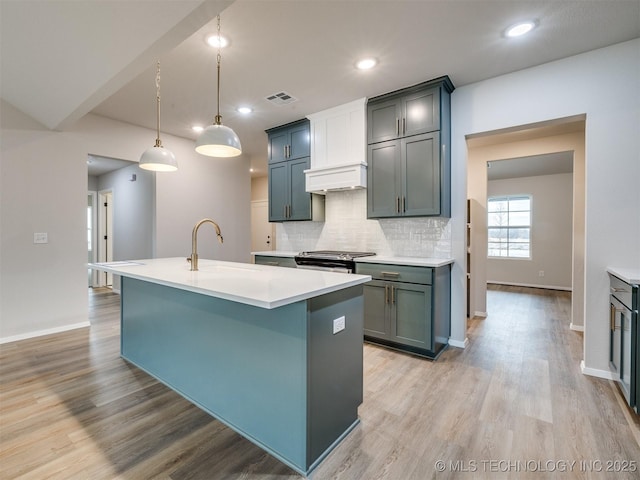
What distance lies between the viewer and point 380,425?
1876mm

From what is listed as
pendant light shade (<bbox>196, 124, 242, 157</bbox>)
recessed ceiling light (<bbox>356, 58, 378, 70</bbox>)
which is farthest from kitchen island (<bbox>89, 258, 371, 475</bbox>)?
recessed ceiling light (<bbox>356, 58, 378, 70</bbox>)

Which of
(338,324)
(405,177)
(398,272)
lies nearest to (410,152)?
(405,177)

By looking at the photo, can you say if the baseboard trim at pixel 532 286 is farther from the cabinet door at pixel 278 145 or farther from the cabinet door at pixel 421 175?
the cabinet door at pixel 278 145

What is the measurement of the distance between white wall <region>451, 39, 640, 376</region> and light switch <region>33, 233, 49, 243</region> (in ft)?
17.2

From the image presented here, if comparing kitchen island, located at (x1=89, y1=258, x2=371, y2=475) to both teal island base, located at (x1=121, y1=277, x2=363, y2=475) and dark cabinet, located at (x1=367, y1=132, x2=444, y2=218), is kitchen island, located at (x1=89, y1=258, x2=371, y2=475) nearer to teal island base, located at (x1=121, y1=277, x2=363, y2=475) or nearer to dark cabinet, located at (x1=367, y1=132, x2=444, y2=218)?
teal island base, located at (x1=121, y1=277, x2=363, y2=475)

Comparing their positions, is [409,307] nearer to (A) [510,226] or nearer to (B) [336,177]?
(B) [336,177]

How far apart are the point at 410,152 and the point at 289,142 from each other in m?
1.80

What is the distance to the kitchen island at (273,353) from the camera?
149 centimetres

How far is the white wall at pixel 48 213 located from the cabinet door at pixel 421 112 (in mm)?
3474

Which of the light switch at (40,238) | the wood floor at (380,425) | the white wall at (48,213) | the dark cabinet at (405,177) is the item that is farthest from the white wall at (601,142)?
the light switch at (40,238)

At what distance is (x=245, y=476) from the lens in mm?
1485

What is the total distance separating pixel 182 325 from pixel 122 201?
4.75m

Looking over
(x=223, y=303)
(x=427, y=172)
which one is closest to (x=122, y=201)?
(x=223, y=303)

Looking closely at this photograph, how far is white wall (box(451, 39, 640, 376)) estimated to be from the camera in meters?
2.39
